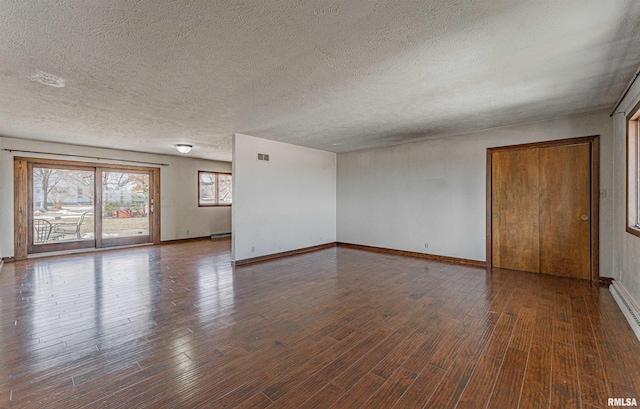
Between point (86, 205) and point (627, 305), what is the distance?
9.88 metres

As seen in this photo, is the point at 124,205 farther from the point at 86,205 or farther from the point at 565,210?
the point at 565,210

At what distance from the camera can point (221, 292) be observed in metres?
3.98

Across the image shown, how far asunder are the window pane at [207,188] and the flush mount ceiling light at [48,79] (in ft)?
20.3

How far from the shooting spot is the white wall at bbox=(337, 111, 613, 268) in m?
4.46

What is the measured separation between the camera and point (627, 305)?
315 centimetres

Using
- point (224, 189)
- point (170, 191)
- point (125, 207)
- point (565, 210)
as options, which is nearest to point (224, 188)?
point (224, 189)

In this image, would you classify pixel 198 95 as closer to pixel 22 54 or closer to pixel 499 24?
pixel 22 54

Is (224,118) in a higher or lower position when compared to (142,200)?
higher

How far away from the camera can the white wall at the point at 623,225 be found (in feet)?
10.2

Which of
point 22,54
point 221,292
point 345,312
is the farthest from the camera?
point 221,292

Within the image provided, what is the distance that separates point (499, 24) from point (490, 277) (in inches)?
151

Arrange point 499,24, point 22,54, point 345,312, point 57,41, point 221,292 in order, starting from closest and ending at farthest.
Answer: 1. point 499,24
2. point 57,41
3. point 22,54
4. point 345,312
5. point 221,292

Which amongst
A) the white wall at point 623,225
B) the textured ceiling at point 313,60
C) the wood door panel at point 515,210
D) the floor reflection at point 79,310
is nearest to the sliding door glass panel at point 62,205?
the floor reflection at point 79,310

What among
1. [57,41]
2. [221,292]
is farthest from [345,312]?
[57,41]
